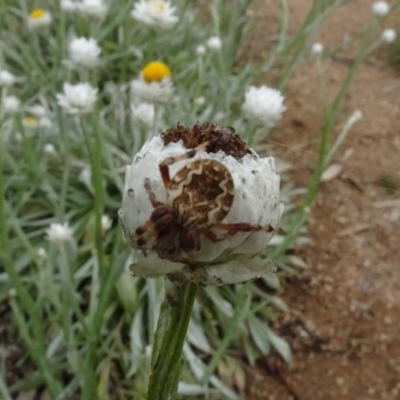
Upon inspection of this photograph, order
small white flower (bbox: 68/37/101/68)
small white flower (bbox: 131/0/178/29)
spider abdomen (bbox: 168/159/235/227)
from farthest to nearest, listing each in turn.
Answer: small white flower (bbox: 131/0/178/29)
small white flower (bbox: 68/37/101/68)
spider abdomen (bbox: 168/159/235/227)

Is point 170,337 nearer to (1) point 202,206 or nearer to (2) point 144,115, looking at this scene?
(1) point 202,206

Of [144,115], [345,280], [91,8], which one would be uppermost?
[91,8]

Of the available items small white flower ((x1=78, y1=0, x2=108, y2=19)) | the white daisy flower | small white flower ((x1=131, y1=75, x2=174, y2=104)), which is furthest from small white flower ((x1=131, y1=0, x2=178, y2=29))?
the white daisy flower

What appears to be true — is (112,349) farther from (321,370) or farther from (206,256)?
(206,256)

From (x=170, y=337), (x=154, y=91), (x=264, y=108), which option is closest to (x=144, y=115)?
(x=154, y=91)

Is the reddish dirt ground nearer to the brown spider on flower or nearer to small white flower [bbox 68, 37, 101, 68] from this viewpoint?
small white flower [bbox 68, 37, 101, 68]

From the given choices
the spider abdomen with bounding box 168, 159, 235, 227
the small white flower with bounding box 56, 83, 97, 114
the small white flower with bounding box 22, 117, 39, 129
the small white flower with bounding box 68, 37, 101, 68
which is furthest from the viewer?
the small white flower with bounding box 22, 117, 39, 129

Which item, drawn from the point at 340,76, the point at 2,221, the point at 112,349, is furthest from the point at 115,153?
the point at 340,76
